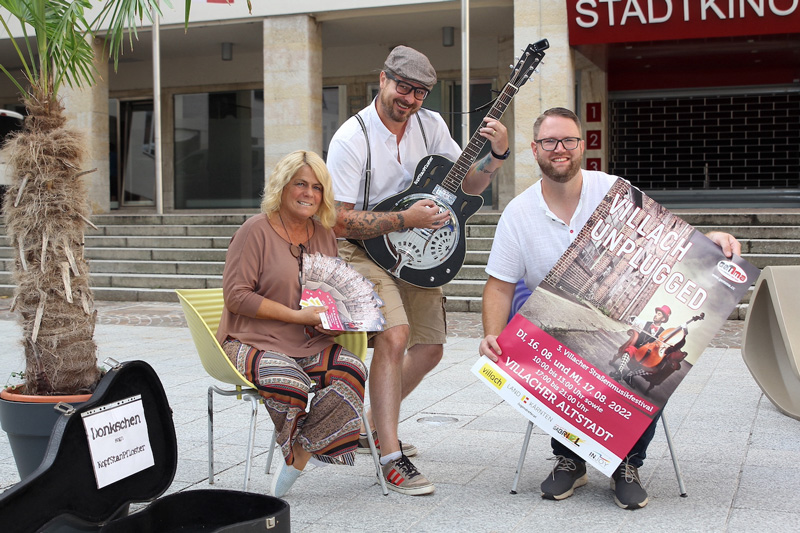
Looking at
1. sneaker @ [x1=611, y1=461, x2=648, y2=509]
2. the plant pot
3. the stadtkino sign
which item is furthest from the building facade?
the plant pot

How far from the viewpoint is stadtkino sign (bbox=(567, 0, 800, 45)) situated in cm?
1245

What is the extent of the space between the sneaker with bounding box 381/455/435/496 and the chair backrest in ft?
2.24

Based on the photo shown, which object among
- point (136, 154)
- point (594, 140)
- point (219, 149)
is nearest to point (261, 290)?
point (594, 140)

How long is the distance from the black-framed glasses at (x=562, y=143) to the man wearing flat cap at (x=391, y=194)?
0.35 meters

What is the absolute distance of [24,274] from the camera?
3223 mm

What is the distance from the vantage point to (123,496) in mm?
2951

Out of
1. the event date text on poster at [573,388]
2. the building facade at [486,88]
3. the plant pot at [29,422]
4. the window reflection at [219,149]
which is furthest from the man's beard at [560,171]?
the window reflection at [219,149]

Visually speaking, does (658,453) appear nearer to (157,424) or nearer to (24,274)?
(157,424)

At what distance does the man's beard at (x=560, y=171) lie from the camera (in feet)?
11.6

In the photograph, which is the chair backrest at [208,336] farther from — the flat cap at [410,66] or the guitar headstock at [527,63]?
the guitar headstock at [527,63]

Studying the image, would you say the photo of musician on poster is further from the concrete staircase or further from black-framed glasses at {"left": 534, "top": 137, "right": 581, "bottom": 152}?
the concrete staircase

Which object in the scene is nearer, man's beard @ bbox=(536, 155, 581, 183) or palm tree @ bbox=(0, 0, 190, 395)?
palm tree @ bbox=(0, 0, 190, 395)

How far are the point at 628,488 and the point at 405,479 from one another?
2.89ft

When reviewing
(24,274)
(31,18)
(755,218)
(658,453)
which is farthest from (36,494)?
(755,218)
